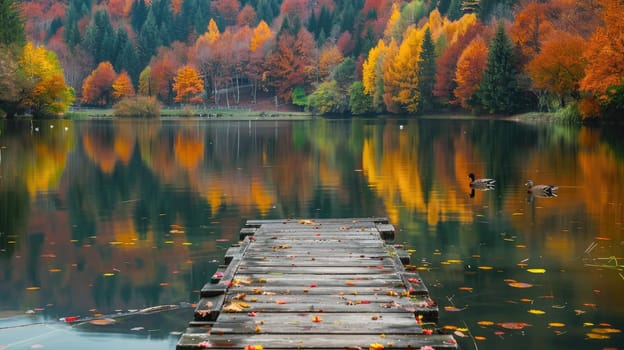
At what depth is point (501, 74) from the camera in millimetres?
85438

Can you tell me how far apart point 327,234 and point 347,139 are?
4006 centimetres

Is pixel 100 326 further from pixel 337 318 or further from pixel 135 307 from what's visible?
pixel 337 318

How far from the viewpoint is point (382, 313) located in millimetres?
8773

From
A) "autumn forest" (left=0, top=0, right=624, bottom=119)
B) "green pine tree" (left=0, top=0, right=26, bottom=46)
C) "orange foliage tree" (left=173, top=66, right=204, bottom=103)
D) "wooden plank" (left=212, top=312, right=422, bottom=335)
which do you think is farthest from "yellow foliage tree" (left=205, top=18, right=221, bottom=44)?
"wooden plank" (left=212, top=312, right=422, bottom=335)

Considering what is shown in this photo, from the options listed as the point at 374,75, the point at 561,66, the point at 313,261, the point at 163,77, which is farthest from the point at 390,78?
the point at 313,261

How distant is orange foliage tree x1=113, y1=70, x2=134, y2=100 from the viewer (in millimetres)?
150300

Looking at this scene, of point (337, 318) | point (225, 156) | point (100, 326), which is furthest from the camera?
point (225, 156)

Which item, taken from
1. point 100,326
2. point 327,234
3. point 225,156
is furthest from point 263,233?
point 225,156

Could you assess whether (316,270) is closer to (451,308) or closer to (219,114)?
(451,308)

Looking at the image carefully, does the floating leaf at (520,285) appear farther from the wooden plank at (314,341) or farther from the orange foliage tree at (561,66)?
the orange foliage tree at (561,66)

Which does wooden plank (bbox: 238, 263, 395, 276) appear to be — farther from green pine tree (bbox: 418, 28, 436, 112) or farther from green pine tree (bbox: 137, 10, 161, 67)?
green pine tree (bbox: 137, 10, 161, 67)

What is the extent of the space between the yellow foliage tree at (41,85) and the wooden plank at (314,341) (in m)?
90.9

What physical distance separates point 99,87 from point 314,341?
502 feet

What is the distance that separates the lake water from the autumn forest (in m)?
28.4
